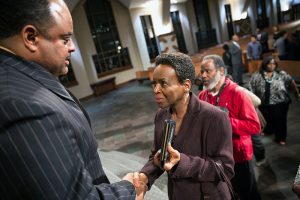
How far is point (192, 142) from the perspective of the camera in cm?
151

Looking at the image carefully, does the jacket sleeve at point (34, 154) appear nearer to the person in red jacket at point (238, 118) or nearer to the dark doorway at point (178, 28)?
the person in red jacket at point (238, 118)

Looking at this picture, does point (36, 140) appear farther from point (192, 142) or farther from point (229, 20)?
point (229, 20)

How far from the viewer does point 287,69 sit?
6.41 meters

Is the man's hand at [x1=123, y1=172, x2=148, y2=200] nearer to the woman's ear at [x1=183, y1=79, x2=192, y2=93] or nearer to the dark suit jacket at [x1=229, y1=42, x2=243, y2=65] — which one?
the woman's ear at [x1=183, y1=79, x2=192, y2=93]

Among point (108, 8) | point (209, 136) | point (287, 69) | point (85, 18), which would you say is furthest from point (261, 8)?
point (209, 136)

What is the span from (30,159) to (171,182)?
1.07 metres

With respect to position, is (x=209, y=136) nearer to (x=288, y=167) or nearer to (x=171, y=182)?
(x=171, y=182)

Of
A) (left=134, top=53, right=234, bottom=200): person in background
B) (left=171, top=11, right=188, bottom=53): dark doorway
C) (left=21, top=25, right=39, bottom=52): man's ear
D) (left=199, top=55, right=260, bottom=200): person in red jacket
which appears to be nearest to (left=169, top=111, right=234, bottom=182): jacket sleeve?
(left=134, top=53, right=234, bottom=200): person in background

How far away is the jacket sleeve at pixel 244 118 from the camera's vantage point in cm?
231

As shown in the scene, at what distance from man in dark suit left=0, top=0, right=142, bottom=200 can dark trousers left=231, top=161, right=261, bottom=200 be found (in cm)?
171

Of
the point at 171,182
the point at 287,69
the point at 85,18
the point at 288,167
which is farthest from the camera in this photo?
the point at 85,18

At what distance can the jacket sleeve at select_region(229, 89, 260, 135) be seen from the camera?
7.58ft

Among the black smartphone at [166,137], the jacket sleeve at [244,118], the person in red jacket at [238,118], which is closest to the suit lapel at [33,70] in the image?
the black smartphone at [166,137]

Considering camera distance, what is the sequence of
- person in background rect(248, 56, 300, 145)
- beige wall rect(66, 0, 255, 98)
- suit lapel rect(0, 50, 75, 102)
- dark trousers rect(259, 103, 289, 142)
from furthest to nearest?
beige wall rect(66, 0, 255, 98), dark trousers rect(259, 103, 289, 142), person in background rect(248, 56, 300, 145), suit lapel rect(0, 50, 75, 102)
